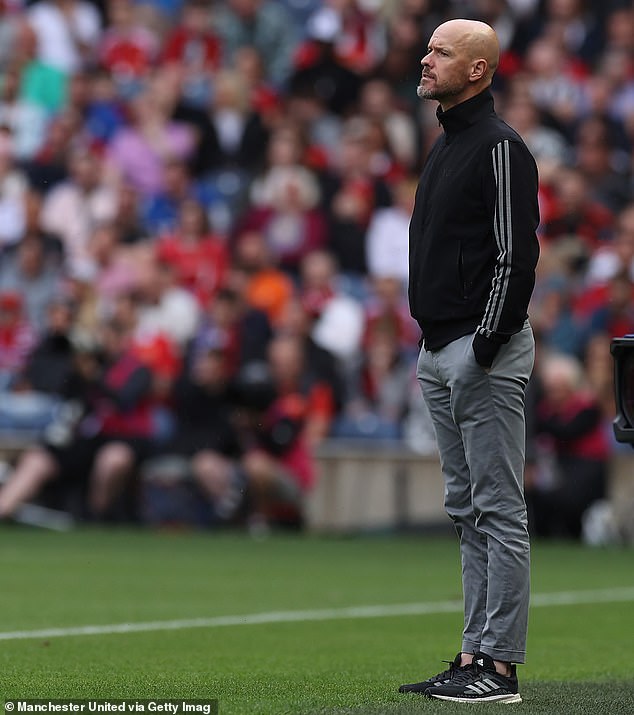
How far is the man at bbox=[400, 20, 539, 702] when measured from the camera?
5.68 meters

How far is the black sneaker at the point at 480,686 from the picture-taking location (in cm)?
566

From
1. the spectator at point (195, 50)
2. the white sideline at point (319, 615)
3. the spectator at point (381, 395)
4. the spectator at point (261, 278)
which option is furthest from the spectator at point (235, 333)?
the white sideline at point (319, 615)

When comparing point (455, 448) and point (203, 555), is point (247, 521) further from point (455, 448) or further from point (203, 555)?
point (455, 448)

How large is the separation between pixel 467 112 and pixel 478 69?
0.15 meters

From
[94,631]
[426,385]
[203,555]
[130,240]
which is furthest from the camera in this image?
[130,240]

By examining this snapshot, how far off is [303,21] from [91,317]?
5069mm

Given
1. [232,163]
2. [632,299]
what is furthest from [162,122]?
[632,299]

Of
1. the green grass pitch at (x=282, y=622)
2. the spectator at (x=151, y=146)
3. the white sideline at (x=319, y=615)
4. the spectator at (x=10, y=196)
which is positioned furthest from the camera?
the spectator at (x=151, y=146)

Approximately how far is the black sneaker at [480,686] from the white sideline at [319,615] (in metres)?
2.49

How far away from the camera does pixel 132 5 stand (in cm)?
2077

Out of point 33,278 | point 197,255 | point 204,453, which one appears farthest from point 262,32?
point 204,453

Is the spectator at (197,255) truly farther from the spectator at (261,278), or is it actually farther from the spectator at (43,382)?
the spectator at (43,382)

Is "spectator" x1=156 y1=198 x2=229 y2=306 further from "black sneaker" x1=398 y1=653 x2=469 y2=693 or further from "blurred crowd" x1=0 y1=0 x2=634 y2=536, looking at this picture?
"black sneaker" x1=398 y1=653 x2=469 y2=693

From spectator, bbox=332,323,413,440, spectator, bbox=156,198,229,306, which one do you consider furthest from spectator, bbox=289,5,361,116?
spectator, bbox=332,323,413,440
